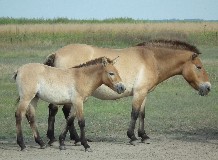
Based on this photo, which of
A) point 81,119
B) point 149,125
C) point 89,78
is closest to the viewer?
point 81,119

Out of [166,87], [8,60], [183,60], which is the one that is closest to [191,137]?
[183,60]

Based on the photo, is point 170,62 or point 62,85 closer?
point 62,85

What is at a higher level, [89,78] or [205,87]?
[89,78]

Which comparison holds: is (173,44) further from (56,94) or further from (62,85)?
(56,94)

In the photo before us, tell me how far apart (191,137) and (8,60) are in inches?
738

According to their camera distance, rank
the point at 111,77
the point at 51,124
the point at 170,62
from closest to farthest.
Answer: the point at 111,77 < the point at 51,124 < the point at 170,62

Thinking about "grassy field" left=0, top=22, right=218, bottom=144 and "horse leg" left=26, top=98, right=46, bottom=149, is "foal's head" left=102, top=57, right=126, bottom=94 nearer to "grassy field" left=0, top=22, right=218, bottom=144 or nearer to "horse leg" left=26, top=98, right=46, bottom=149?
"horse leg" left=26, top=98, right=46, bottom=149

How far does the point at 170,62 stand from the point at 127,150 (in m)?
2.20

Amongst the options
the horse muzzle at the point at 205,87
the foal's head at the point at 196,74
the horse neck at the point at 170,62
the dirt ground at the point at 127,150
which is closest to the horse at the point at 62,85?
the dirt ground at the point at 127,150

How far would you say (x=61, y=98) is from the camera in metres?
11.9

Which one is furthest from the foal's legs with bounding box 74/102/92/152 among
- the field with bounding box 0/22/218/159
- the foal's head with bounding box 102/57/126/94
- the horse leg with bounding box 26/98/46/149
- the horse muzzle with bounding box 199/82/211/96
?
the horse muzzle with bounding box 199/82/211/96

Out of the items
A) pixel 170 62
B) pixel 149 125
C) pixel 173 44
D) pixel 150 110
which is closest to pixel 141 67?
pixel 170 62

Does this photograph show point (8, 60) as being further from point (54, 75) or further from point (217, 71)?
point (54, 75)

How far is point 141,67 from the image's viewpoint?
1291 centimetres
